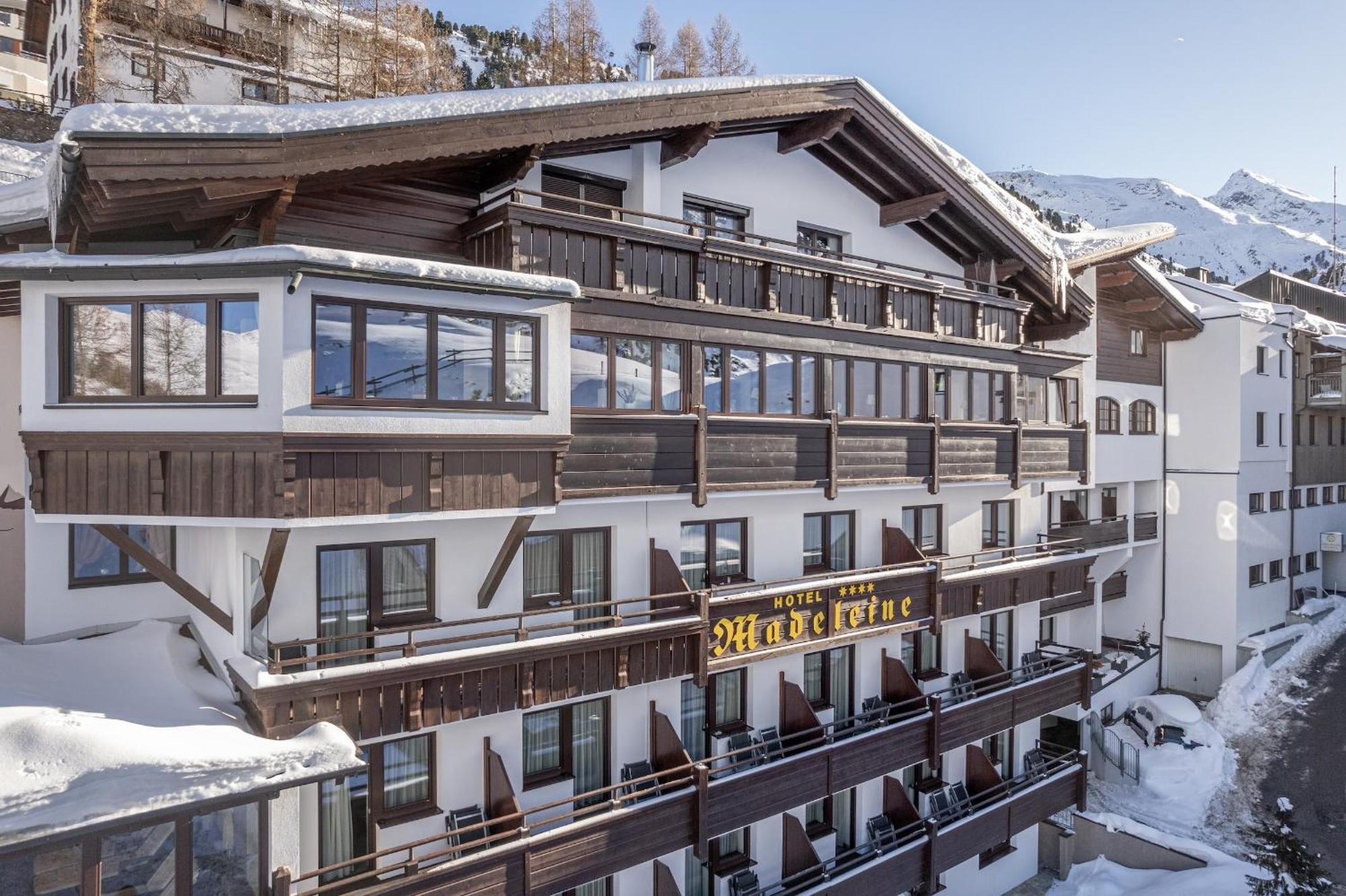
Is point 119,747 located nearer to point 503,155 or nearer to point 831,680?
point 503,155

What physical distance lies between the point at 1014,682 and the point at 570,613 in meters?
Answer: 12.0

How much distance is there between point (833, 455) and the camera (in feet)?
46.1

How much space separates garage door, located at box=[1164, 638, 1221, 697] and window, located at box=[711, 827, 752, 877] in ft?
74.4

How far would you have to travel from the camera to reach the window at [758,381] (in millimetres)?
13430

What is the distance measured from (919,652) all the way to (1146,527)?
618 inches

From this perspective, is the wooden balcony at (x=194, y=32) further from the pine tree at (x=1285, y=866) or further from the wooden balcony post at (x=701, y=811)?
the pine tree at (x=1285, y=866)

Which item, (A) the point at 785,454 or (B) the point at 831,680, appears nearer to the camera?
(A) the point at 785,454

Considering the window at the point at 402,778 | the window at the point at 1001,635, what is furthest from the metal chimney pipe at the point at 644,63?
the window at the point at 1001,635

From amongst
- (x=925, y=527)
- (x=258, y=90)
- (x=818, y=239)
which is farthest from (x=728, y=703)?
(x=258, y=90)

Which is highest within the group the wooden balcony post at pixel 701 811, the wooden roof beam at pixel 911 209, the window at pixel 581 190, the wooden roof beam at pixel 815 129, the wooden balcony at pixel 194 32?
the wooden balcony at pixel 194 32

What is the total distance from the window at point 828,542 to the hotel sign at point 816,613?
1.39 meters

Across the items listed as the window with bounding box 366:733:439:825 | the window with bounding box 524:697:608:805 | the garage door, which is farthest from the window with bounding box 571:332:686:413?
the garage door

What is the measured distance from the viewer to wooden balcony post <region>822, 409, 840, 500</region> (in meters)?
14.0

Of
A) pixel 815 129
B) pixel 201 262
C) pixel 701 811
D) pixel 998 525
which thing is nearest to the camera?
pixel 201 262
